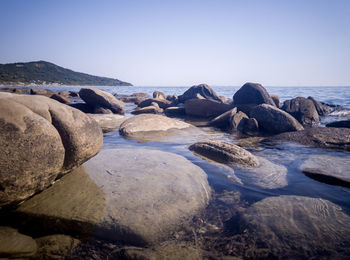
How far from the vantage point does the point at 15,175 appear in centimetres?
170

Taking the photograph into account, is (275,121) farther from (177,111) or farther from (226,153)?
(177,111)

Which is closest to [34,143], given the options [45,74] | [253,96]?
[253,96]

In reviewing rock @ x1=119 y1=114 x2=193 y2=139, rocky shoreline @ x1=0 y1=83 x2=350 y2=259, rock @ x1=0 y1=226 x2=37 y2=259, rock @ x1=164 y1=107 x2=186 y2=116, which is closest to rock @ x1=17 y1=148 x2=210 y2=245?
rocky shoreline @ x1=0 y1=83 x2=350 y2=259

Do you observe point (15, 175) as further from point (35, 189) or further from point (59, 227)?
point (59, 227)

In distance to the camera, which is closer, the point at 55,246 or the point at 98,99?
the point at 55,246

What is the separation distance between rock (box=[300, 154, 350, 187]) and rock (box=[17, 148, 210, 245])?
1.57 m

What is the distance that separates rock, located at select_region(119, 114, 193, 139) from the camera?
17.8 feet

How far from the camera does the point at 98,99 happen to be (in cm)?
978

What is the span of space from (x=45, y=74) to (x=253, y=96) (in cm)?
11498

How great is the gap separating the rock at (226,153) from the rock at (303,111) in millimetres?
6356

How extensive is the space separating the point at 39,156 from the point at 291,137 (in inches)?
212

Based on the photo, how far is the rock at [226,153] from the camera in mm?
3258

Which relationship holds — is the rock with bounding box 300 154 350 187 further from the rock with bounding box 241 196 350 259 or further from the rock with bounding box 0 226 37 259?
the rock with bounding box 0 226 37 259

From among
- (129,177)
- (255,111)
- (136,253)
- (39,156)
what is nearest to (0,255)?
(39,156)
